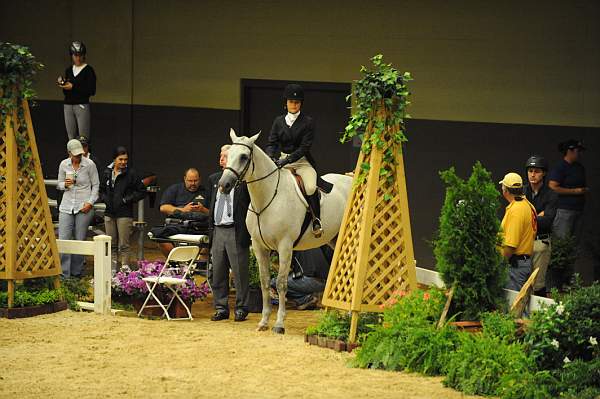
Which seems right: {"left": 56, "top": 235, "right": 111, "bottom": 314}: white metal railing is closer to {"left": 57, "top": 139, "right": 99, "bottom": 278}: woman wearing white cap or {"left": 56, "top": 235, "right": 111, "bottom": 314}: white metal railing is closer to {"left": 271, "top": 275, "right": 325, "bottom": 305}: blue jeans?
{"left": 57, "top": 139, "right": 99, "bottom": 278}: woman wearing white cap

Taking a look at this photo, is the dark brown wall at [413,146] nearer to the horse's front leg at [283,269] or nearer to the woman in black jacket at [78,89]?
the woman in black jacket at [78,89]

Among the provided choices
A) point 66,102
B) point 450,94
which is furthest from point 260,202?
point 450,94

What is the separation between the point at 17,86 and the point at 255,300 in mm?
3522

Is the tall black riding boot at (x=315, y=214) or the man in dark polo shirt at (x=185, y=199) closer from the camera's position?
the tall black riding boot at (x=315, y=214)

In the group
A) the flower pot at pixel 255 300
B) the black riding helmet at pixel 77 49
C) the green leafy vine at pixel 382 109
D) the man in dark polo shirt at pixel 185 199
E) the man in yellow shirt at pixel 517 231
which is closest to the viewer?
the man in yellow shirt at pixel 517 231

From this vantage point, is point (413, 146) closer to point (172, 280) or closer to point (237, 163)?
point (172, 280)

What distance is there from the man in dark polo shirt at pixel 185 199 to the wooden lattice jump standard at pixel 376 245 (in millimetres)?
3718

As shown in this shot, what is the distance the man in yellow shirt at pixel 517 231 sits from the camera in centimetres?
987

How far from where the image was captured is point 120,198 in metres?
14.0

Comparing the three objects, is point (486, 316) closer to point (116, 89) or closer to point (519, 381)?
point (519, 381)

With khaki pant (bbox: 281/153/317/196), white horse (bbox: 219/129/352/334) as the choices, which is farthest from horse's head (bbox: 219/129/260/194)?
khaki pant (bbox: 281/153/317/196)

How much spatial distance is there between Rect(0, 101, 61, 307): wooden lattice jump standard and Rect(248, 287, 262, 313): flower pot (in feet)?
7.06

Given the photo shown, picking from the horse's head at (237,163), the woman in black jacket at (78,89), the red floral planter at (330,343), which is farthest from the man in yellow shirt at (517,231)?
the woman in black jacket at (78,89)

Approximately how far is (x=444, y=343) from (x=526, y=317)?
719 millimetres
